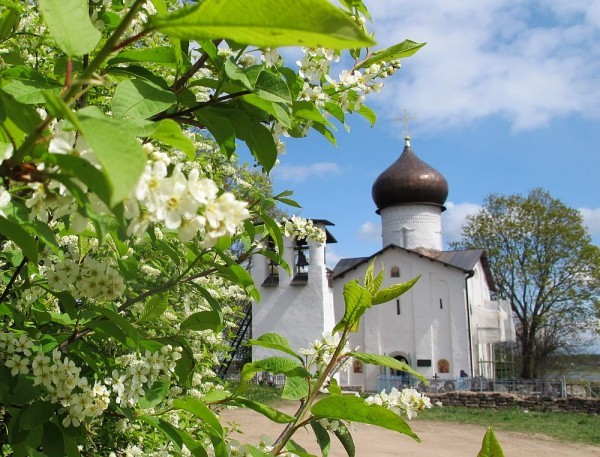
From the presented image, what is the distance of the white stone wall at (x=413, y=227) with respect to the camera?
86.0 ft

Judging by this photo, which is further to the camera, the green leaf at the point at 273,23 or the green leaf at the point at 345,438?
the green leaf at the point at 345,438

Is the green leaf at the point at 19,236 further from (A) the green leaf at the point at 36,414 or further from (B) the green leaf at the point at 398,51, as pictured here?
(B) the green leaf at the point at 398,51

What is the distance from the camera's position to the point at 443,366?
77.7 feet

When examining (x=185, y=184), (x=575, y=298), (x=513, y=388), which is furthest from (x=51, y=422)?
(x=575, y=298)

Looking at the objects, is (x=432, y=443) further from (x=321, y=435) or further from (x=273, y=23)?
(x=273, y=23)

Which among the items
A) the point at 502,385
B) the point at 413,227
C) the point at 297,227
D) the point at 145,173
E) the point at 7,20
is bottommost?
the point at 502,385

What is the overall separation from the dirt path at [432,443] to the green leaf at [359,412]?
886 centimetres

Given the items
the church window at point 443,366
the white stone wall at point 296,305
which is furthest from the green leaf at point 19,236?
the church window at point 443,366

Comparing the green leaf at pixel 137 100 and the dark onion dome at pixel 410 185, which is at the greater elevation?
the dark onion dome at pixel 410 185

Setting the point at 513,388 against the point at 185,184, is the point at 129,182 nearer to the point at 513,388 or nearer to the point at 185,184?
the point at 185,184

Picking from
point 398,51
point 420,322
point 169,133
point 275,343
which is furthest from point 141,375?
point 420,322

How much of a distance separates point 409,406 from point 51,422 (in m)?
0.84

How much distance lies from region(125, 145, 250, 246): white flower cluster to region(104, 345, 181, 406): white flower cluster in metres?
0.96

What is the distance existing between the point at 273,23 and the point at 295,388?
0.87 meters
